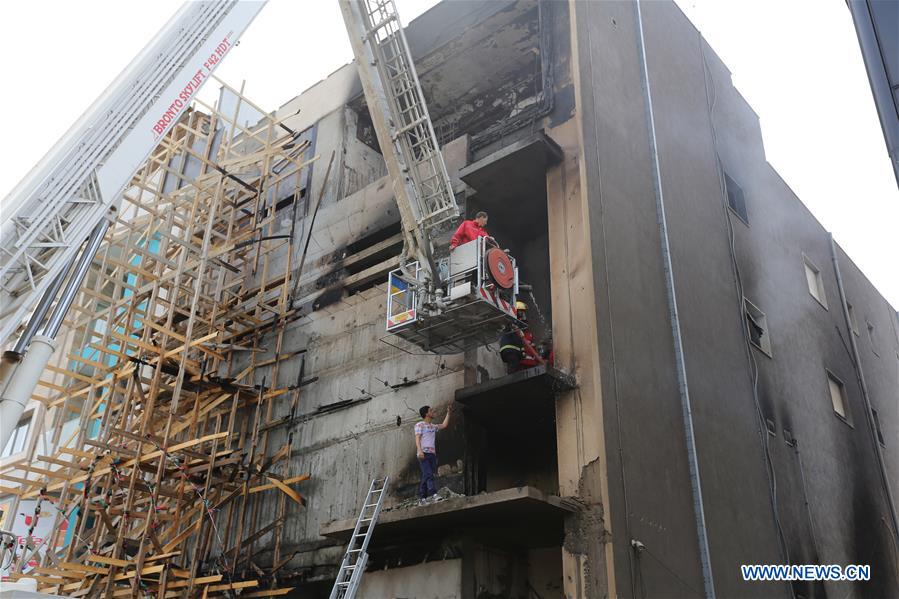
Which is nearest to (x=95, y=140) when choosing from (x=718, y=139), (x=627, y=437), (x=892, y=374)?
(x=627, y=437)

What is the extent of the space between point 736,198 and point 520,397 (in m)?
10.3

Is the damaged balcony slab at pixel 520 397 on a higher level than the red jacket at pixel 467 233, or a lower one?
lower

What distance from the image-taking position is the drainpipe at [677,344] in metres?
12.6

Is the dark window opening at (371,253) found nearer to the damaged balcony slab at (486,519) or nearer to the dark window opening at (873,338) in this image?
the damaged balcony slab at (486,519)

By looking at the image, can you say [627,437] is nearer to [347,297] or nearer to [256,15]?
[347,297]

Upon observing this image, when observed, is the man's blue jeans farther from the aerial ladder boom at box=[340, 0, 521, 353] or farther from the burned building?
the aerial ladder boom at box=[340, 0, 521, 353]

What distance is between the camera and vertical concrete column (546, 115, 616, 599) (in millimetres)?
10727

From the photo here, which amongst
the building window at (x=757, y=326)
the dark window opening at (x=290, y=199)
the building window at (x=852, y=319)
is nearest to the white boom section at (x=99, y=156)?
the dark window opening at (x=290, y=199)

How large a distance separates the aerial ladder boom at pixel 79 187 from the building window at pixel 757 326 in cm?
1271

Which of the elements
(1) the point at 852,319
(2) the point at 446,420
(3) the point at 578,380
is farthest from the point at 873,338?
(2) the point at 446,420

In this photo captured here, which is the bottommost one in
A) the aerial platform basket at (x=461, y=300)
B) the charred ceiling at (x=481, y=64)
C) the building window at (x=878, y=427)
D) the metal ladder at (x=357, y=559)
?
the metal ladder at (x=357, y=559)

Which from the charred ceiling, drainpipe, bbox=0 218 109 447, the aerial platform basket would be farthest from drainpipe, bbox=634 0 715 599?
drainpipe, bbox=0 218 109 447

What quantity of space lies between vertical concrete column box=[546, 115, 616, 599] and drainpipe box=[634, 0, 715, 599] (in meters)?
2.64

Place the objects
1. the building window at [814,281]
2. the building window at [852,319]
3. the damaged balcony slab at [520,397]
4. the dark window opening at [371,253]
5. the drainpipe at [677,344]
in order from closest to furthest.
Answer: the damaged balcony slab at [520,397] < the drainpipe at [677,344] < the dark window opening at [371,253] < the building window at [814,281] < the building window at [852,319]
